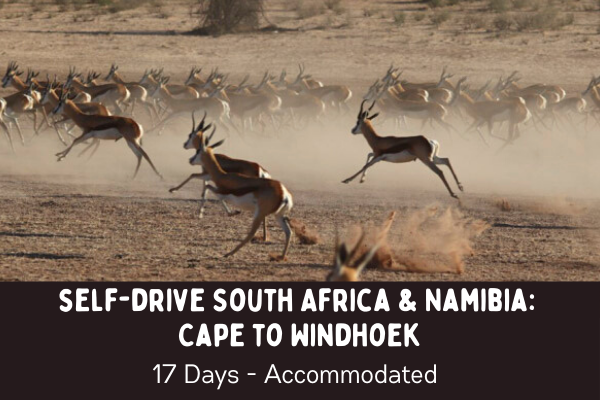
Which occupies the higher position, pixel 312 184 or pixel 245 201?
pixel 312 184

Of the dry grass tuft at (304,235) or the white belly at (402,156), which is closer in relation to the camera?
the dry grass tuft at (304,235)

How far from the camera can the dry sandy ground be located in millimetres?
10750

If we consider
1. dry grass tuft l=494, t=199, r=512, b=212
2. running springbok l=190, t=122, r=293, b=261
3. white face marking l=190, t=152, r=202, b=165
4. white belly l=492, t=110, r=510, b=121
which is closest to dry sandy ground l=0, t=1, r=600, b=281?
dry grass tuft l=494, t=199, r=512, b=212

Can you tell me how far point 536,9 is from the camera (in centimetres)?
4072

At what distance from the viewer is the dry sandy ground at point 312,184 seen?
35.3 ft

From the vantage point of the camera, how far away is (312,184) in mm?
16812

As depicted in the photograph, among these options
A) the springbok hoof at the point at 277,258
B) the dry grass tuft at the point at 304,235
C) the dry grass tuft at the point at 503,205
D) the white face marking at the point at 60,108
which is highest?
the white face marking at the point at 60,108

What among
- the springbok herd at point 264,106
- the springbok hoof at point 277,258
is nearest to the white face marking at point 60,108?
the springbok herd at point 264,106

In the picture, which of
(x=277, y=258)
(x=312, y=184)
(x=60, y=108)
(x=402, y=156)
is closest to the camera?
(x=277, y=258)

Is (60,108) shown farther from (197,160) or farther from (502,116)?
(502,116)

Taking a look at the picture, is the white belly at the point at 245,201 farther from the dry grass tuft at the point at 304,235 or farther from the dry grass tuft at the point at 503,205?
the dry grass tuft at the point at 503,205

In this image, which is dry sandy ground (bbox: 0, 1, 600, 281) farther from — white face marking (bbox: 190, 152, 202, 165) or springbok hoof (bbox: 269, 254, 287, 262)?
white face marking (bbox: 190, 152, 202, 165)

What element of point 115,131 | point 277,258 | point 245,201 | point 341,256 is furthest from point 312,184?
point 341,256

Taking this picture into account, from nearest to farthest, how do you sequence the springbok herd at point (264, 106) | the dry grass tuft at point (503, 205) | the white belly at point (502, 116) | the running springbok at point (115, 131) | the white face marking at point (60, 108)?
the dry grass tuft at point (503, 205), the running springbok at point (115, 131), the springbok herd at point (264, 106), the white face marking at point (60, 108), the white belly at point (502, 116)
